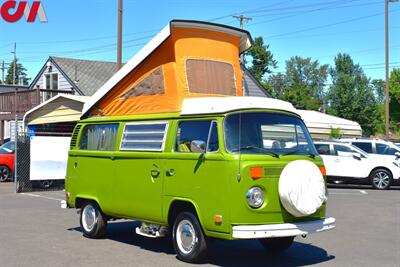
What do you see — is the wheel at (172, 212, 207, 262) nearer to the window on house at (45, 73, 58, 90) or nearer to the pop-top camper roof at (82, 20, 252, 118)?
the pop-top camper roof at (82, 20, 252, 118)

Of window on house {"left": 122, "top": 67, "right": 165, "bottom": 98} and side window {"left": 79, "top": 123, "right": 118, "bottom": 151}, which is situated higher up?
window on house {"left": 122, "top": 67, "right": 165, "bottom": 98}

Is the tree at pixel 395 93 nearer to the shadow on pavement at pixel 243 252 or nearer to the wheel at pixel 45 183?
the wheel at pixel 45 183

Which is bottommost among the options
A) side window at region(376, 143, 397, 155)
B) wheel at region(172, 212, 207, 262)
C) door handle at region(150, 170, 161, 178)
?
wheel at region(172, 212, 207, 262)

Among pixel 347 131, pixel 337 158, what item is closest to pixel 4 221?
pixel 337 158

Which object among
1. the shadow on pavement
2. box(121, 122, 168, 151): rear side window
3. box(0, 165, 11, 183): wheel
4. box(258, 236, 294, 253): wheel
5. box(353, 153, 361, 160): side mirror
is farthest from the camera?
box(0, 165, 11, 183): wheel

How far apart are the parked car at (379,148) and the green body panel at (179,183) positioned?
529 inches

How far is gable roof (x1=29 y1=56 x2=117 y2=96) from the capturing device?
1293 inches

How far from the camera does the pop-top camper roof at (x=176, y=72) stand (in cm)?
940

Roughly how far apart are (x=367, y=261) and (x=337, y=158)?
12731 mm

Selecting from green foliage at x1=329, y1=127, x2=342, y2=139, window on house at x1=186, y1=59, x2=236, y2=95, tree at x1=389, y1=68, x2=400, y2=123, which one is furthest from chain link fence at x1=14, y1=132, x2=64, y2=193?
tree at x1=389, y1=68, x2=400, y2=123

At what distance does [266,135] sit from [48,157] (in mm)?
12917

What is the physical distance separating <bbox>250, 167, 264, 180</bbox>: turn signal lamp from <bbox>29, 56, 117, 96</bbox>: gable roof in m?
25.9

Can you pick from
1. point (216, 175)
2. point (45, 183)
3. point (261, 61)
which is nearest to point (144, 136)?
point (216, 175)

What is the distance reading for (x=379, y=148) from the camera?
20.9 meters
